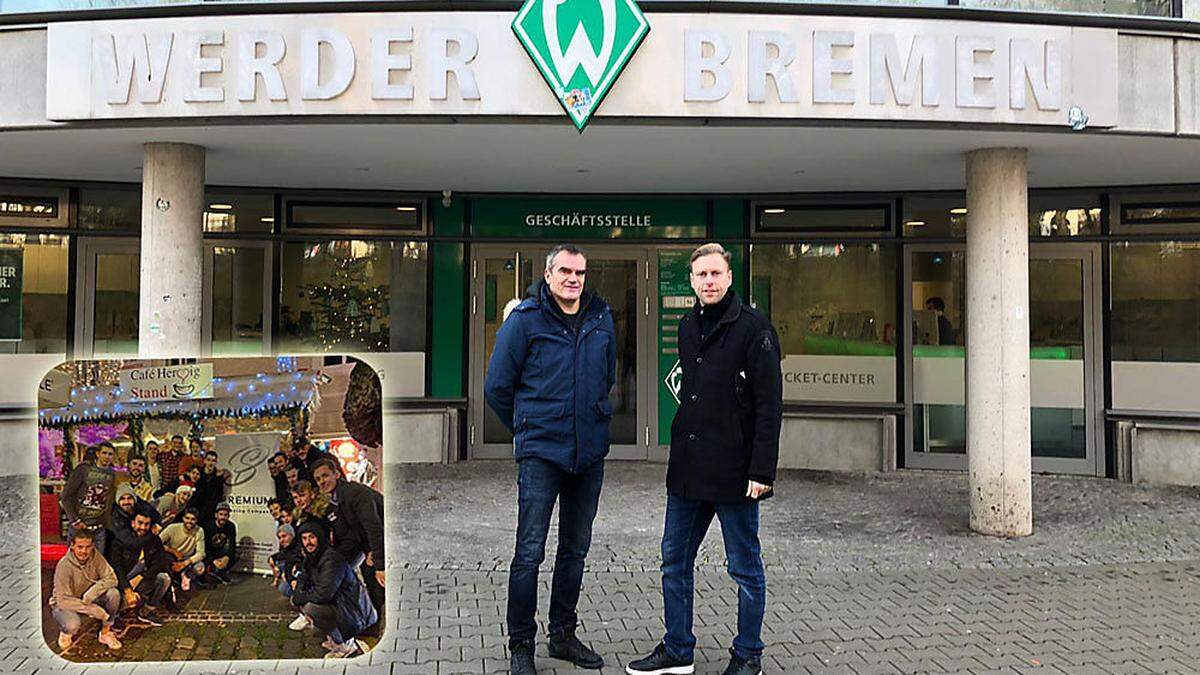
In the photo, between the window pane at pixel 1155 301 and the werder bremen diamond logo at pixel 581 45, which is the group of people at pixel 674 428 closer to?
the werder bremen diamond logo at pixel 581 45

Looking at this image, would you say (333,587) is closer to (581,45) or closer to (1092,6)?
(581,45)

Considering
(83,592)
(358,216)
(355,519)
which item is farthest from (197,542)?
(358,216)

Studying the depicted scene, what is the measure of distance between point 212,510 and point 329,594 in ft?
1.59

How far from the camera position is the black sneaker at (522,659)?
389 cm

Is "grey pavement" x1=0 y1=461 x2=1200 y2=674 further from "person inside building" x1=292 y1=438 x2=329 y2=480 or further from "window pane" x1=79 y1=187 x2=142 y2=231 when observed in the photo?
"window pane" x1=79 y1=187 x2=142 y2=231

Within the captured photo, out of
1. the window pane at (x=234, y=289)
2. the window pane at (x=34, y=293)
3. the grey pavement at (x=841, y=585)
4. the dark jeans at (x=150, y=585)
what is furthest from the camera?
the window pane at (x=234, y=289)

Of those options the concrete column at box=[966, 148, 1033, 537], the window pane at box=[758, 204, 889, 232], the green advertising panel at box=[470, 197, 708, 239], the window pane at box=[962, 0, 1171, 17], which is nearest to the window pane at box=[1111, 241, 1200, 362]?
the window pane at box=[758, 204, 889, 232]

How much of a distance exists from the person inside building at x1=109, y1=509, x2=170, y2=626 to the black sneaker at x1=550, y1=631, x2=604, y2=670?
1.74 m

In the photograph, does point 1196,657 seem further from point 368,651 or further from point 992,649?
point 368,651

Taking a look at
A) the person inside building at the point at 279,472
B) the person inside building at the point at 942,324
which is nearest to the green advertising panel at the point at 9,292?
the person inside building at the point at 279,472

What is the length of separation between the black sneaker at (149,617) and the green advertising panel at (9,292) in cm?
732

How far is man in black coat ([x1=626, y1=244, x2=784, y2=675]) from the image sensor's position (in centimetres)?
382

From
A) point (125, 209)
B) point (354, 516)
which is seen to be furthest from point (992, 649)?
point (125, 209)

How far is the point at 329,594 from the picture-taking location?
10.1 ft
